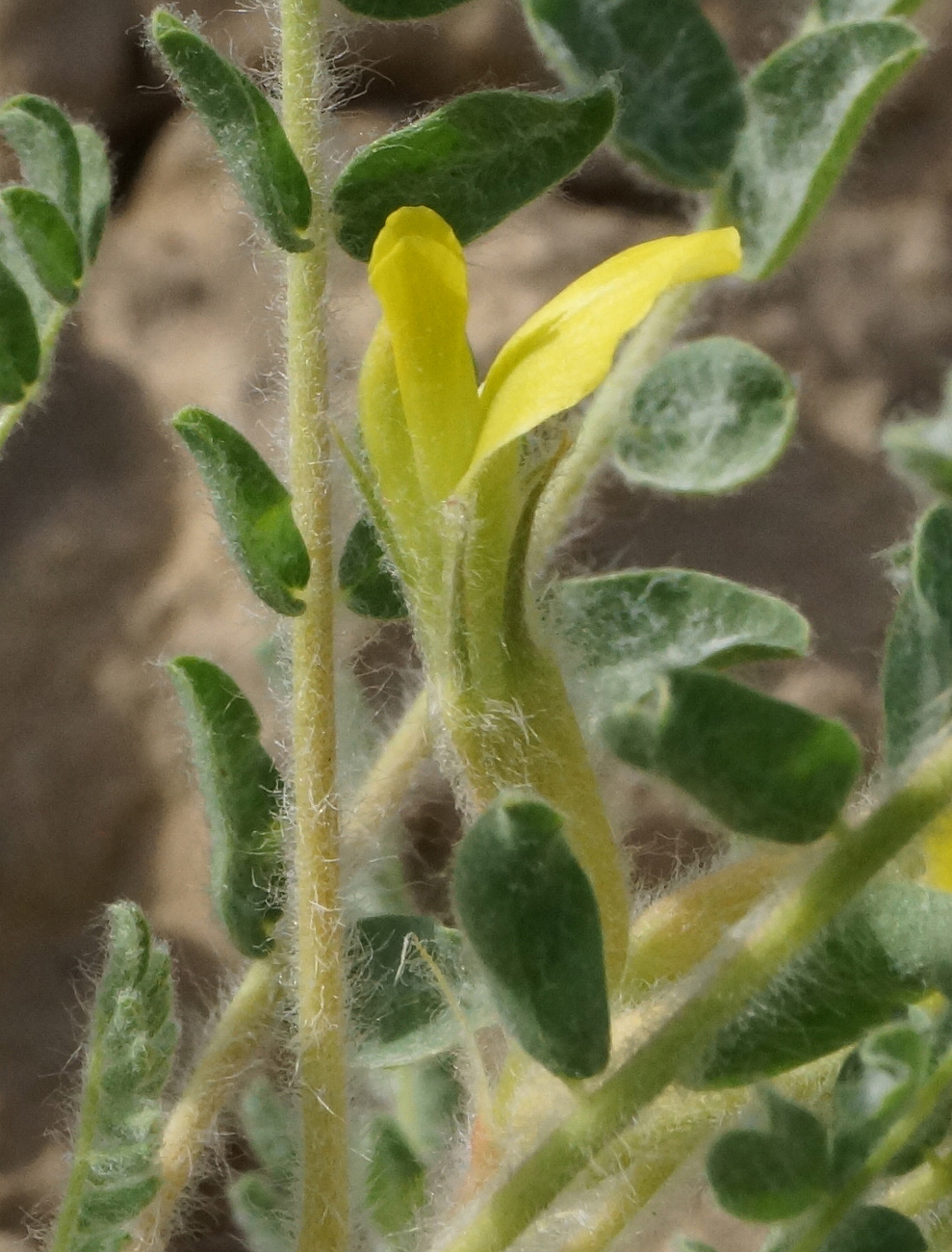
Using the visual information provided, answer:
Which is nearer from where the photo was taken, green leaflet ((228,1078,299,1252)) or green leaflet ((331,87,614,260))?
green leaflet ((331,87,614,260))

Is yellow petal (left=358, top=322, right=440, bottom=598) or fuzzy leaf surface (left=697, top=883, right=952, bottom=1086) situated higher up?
yellow petal (left=358, top=322, right=440, bottom=598)

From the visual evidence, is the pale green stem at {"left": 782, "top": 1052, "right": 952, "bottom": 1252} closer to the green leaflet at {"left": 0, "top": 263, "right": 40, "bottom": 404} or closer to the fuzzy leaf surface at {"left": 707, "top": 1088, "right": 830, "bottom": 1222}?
the fuzzy leaf surface at {"left": 707, "top": 1088, "right": 830, "bottom": 1222}

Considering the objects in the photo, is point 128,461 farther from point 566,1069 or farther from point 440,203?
point 566,1069

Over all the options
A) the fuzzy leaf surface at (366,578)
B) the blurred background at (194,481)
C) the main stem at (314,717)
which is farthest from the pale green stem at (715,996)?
the blurred background at (194,481)

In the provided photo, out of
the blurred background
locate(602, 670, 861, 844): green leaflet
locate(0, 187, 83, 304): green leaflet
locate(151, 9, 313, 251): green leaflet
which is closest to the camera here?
locate(602, 670, 861, 844): green leaflet

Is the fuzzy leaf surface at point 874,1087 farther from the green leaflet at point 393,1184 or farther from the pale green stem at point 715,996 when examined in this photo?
the green leaflet at point 393,1184

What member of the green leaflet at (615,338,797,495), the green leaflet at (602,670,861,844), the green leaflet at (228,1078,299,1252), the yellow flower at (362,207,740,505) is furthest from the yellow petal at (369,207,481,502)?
the green leaflet at (228,1078,299,1252)
